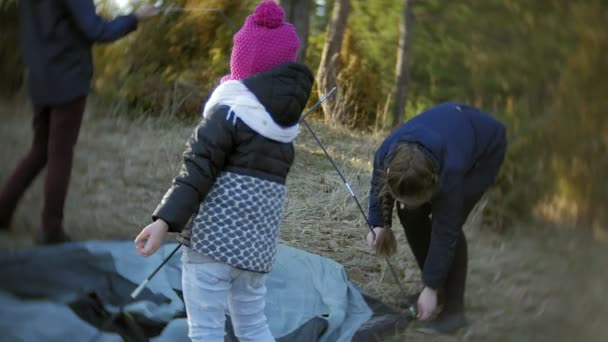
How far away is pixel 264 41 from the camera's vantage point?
1.72 metres

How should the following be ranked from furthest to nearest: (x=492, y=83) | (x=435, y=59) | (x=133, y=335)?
(x=435, y=59), (x=492, y=83), (x=133, y=335)

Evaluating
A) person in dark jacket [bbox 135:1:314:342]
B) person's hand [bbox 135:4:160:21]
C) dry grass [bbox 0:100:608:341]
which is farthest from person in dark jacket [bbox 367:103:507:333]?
person's hand [bbox 135:4:160:21]

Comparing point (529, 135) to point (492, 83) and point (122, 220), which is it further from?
point (122, 220)

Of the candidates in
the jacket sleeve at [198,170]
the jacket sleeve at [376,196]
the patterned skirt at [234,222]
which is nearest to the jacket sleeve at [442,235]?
the jacket sleeve at [376,196]

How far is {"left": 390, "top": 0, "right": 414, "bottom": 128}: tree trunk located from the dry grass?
22.6 inches

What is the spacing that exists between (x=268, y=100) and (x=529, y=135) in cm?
107

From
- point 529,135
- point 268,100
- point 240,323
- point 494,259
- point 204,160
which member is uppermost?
point 268,100

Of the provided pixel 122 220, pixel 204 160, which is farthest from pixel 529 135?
pixel 122 220

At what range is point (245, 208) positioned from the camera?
5.54 feet

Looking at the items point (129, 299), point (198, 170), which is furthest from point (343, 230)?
point (198, 170)

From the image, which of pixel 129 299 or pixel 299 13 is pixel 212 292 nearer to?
→ pixel 129 299

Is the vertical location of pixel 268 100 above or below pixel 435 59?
above

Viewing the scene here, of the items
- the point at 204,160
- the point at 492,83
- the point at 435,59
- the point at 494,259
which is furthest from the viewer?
the point at 435,59

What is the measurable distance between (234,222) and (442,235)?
2.03 ft
